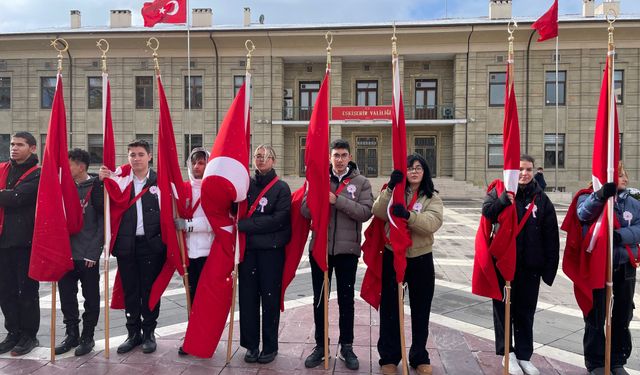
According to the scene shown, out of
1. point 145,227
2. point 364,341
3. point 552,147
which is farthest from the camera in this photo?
point 552,147

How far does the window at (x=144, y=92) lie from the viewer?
28.0 metres

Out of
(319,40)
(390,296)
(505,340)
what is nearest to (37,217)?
(390,296)

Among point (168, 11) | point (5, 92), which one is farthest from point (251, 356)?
point (5, 92)

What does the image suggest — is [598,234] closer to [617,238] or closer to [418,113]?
[617,238]

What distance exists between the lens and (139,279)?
415 cm

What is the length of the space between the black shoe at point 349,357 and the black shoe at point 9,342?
3149 millimetres

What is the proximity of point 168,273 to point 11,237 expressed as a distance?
146 centimetres

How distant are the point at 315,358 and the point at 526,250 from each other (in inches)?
80.1

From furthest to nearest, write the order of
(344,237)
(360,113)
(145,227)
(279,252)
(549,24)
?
1. (360,113)
2. (549,24)
3. (145,227)
4. (279,252)
5. (344,237)

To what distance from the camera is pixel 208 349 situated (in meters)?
3.91

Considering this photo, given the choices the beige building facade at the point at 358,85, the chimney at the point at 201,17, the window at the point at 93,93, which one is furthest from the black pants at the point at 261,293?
the window at the point at 93,93

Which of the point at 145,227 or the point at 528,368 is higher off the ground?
the point at 145,227

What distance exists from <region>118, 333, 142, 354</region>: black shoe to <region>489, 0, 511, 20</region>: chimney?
28.7 metres

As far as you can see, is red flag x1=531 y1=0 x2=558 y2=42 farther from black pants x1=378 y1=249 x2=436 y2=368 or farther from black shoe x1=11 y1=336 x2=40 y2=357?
black shoe x1=11 y1=336 x2=40 y2=357
